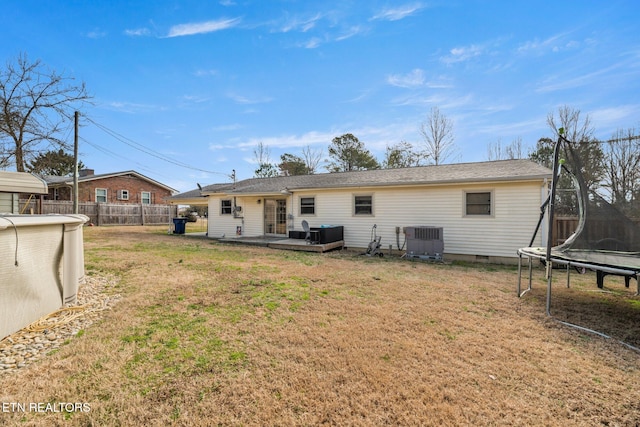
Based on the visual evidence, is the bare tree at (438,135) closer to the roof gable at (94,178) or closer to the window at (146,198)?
the roof gable at (94,178)

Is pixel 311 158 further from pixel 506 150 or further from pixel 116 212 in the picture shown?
pixel 116 212

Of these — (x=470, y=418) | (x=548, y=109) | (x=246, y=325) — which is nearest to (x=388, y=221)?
(x=246, y=325)

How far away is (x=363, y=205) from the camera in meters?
10.6

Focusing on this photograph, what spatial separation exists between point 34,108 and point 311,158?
21209 mm

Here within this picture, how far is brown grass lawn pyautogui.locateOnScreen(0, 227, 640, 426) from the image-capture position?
1.93 metres

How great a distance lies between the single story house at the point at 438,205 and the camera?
823cm

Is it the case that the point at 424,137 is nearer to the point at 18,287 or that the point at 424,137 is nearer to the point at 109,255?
the point at 109,255

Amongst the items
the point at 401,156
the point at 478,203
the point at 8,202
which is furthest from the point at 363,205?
the point at 401,156

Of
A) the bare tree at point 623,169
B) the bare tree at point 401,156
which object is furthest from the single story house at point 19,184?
the bare tree at point 401,156

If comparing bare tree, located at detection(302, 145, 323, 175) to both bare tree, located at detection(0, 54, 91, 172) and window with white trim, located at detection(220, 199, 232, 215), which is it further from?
bare tree, located at detection(0, 54, 91, 172)

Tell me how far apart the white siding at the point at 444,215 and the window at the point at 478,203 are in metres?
0.14

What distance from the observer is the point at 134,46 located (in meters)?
11.4

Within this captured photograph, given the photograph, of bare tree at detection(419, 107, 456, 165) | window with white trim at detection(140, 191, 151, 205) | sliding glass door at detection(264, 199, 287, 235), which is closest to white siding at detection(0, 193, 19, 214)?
sliding glass door at detection(264, 199, 287, 235)

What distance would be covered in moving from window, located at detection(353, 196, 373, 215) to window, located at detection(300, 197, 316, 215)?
198 cm
